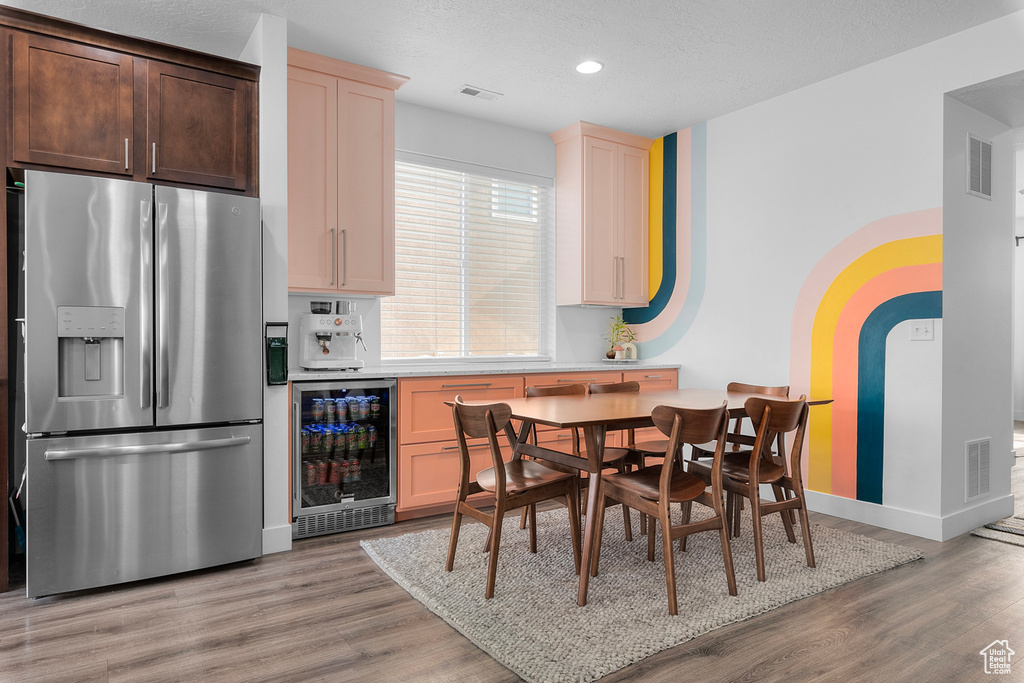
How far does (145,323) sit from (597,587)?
2.38 m

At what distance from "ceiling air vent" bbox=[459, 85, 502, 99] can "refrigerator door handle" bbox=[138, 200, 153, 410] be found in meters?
2.25

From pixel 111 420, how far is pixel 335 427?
1138 millimetres

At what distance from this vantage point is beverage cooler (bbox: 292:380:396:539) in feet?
11.6

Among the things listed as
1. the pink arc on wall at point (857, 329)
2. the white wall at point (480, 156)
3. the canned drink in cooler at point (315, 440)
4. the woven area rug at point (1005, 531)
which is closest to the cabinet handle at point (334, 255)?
the white wall at point (480, 156)

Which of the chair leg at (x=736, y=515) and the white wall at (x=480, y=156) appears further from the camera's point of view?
the white wall at (x=480, y=156)

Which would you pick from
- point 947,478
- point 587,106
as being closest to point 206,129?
point 587,106

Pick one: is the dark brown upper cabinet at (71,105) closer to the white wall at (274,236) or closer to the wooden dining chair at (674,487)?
the white wall at (274,236)

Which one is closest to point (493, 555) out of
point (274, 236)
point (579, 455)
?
point (579, 455)

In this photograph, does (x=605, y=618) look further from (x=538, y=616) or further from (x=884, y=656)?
(x=884, y=656)

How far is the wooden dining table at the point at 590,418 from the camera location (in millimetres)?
2574

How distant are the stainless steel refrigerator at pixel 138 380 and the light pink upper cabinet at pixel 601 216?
267cm

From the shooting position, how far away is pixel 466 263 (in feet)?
16.2

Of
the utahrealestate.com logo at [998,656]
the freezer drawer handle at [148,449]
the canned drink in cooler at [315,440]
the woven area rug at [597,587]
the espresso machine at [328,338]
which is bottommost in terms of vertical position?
the utahrealestate.com logo at [998,656]

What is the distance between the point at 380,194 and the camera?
404 cm
